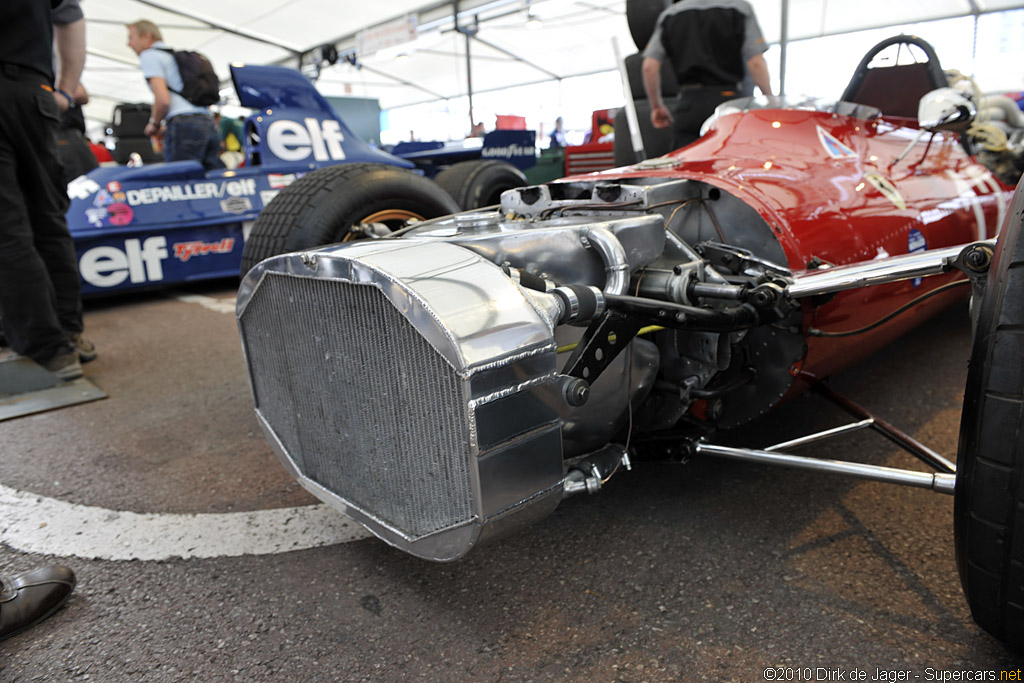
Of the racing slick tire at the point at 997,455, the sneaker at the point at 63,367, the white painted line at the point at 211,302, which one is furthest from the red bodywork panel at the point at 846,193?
the white painted line at the point at 211,302

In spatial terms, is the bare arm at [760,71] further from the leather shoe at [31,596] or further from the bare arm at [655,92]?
the leather shoe at [31,596]

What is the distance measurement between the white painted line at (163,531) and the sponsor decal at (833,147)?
5.99ft

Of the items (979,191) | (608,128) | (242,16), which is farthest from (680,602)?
(242,16)

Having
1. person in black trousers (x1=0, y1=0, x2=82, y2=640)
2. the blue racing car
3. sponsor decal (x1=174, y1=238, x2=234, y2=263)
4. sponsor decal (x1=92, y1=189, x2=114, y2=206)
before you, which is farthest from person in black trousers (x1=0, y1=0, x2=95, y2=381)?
sponsor decal (x1=174, y1=238, x2=234, y2=263)

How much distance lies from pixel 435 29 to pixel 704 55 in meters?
12.1

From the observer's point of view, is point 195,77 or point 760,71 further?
point 195,77

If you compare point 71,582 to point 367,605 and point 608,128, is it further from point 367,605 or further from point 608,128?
point 608,128

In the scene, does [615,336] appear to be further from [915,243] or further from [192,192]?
[192,192]

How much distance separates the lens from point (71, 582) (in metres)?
1.42

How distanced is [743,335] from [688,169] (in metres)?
0.59

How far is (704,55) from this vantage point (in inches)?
144

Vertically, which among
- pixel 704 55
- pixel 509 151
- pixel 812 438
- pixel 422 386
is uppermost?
pixel 704 55

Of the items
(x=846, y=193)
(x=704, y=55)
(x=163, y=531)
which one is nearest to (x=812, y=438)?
(x=846, y=193)

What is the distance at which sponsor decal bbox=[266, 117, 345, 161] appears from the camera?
5.21 meters
